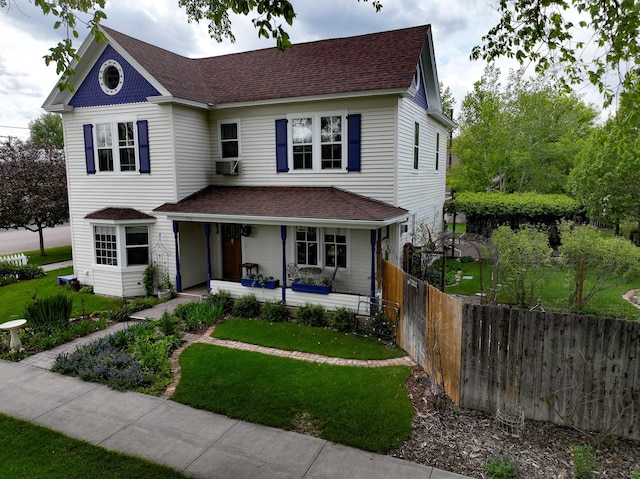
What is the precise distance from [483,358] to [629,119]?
14.7ft

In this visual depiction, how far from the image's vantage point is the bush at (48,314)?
10.8 meters

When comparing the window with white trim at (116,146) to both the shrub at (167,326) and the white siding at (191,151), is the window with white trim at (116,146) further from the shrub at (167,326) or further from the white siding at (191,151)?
the shrub at (167,326)

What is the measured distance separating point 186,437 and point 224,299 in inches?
258

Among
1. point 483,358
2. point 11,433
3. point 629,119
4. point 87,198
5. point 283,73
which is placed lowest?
point 11,433

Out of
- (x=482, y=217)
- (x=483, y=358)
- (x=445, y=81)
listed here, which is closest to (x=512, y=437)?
(x=483, y=358)

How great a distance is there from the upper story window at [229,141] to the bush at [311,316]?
624 centimetres

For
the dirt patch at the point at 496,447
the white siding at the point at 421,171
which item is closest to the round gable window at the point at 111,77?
the white siding at the point at 421,171

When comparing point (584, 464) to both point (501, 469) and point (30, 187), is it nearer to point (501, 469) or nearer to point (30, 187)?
point (501, 469)

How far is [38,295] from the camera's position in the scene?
14945 mm

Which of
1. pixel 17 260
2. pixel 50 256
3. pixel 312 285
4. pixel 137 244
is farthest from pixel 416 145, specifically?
pixel 50 256

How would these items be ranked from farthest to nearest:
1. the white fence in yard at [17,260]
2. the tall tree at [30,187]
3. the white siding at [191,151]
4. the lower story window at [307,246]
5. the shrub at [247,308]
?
the tall tree at [30,187]
the white fence in yard at [17,260]
the white siding at [191,151]
the lower story window at [307,246]
the shrub at [247,308]

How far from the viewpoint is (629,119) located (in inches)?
265

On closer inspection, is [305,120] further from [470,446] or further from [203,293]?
[470,446]

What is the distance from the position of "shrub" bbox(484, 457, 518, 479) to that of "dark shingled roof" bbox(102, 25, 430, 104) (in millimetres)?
9438
